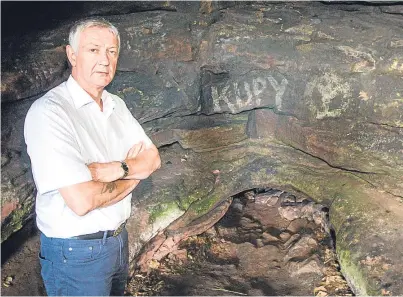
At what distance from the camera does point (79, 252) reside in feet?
9.36

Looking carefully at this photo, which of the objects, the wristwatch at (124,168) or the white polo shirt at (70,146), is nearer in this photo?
the white polo shirt at (70,146)

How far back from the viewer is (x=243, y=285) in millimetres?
5379

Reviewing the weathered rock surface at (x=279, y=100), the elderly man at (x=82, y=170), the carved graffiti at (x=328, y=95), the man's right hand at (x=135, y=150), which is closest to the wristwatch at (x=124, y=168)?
the elderly man at (x=82, y=170)

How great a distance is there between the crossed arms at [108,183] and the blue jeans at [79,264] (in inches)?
10.9

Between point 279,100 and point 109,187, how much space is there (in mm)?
2918

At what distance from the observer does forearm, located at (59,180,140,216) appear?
8.74ft

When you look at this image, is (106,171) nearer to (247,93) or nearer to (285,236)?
(247,93)

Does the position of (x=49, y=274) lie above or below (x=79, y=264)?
below

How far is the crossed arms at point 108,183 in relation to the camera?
2.68m

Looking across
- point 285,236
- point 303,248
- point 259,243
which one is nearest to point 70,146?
point 259,243

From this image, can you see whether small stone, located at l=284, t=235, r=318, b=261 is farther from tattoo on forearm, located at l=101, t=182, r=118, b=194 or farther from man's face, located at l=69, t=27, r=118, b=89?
man's face, located at l=69, t=27, r=118, b=89

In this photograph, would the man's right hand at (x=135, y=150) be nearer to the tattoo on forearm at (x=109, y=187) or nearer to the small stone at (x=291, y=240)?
the tattoo on forearm at (x=109, y=187)

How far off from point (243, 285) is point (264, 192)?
195 centimetres

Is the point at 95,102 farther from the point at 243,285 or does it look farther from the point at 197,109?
the point at 243,285
